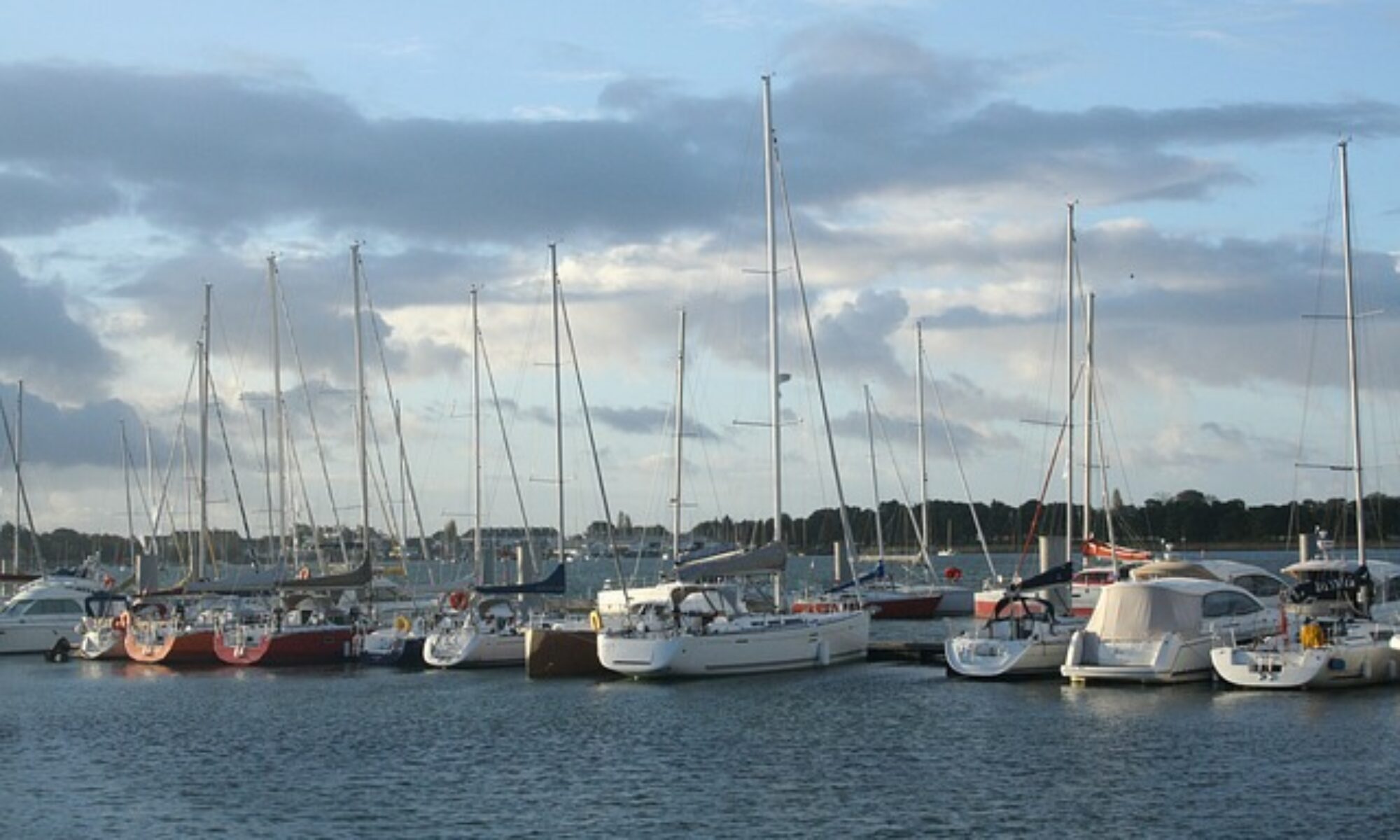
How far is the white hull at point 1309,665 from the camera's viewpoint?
45.2 m

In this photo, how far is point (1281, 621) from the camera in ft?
162

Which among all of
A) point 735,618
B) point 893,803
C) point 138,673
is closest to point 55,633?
point 138,673

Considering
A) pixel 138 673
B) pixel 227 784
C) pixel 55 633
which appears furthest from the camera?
pixel 55 633

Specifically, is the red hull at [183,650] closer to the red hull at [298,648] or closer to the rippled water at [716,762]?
the red hull at [298,648]

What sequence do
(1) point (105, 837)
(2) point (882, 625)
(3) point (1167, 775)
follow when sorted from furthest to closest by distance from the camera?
(2) point (882, 625), (3) point (1167, 775), (1) point (105, 837)

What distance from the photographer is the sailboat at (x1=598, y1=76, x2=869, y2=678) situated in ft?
175

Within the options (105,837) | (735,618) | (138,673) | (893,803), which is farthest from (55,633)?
(893,803)

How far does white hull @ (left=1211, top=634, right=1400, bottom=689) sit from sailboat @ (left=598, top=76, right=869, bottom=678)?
13172 millimetres

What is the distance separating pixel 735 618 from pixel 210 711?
49.0 feet

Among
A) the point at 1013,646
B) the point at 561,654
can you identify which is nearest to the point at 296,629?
the point at 561,654

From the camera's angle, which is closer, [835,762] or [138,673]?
[835,762]

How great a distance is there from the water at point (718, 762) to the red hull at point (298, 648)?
10.3 m

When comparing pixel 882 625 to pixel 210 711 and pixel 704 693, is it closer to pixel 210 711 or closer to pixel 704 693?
pixel 704 693

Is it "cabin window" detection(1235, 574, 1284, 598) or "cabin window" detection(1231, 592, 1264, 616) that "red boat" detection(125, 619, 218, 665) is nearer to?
"cabin window" detection(1231, 592, 1264, 616)
